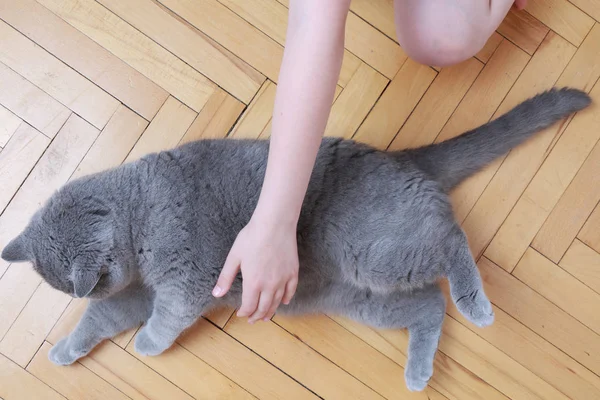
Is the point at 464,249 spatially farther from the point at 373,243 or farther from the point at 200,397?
the point at 200,397

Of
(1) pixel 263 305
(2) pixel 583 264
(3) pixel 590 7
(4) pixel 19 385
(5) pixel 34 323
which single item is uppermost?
(3) pixel 590 7

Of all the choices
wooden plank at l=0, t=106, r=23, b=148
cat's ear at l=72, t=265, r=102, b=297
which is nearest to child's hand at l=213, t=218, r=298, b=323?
cat's ear at l=72, t=265, r=102, b=297

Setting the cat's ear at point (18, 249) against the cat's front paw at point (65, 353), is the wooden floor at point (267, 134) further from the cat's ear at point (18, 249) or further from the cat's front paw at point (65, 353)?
the cat's ear at point (18, 249)

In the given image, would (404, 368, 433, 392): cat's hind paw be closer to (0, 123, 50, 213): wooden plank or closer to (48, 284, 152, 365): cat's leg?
(48, 284, 152, 365): cat's leg

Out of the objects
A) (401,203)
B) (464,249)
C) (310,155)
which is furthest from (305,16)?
(464,249)

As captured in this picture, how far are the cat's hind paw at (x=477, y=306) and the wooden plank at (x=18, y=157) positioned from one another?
98cm

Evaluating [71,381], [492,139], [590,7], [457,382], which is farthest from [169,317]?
[590,7]

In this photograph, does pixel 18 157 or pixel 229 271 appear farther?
pixel 18 157

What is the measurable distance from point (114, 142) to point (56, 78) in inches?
7.9

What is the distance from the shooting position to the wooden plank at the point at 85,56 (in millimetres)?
1271

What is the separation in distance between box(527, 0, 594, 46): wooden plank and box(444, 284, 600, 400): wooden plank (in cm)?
66

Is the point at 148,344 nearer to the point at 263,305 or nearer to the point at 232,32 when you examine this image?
the point at 263,305

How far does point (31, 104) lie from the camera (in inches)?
49.8

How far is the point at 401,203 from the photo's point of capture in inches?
40.6
